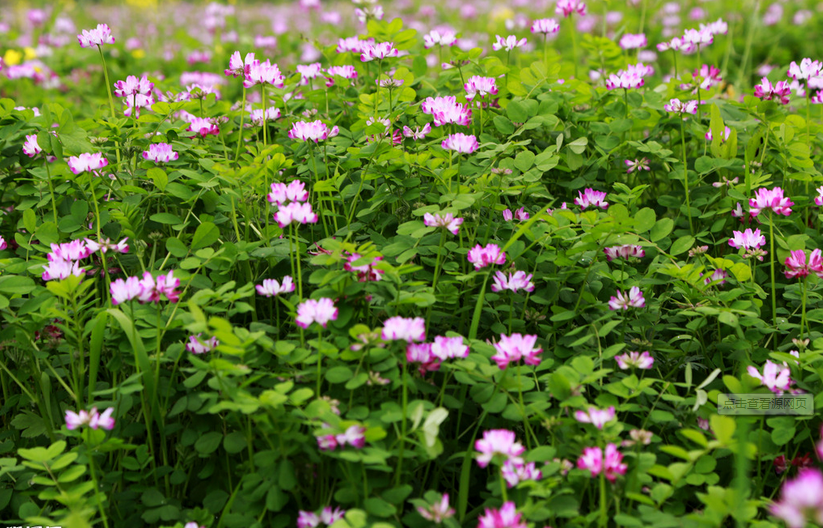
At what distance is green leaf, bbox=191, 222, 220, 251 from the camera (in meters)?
1.84

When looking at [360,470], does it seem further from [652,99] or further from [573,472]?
[652,99]

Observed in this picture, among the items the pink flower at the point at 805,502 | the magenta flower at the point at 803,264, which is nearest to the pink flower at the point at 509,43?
the magenta flower at the point at 803,264

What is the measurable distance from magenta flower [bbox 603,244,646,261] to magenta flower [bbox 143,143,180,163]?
1.31m

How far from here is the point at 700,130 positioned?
2.37 m

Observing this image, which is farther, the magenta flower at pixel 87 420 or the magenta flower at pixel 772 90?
the magenta flower at pixel 772 90

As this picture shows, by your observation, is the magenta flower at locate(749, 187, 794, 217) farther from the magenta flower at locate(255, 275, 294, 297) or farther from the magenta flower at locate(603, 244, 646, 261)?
the magenta flower at locate(255, 275, 294, 297)

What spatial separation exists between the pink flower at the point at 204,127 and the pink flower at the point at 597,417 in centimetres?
149

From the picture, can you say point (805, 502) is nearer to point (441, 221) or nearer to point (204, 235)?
point (441, 221)

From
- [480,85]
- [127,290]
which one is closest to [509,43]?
[480,85]

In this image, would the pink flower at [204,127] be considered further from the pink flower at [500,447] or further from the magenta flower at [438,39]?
the pink flower at [500,447]

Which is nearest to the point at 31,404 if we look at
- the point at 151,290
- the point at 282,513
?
the point at 151,290

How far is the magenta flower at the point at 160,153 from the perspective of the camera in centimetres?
200

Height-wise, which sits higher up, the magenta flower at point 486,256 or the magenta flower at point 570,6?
the magenta flower at point 570,6

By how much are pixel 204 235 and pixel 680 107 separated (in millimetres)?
1591
